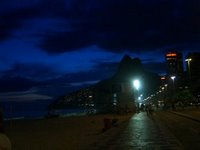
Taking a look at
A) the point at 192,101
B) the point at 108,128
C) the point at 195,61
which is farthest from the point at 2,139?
the point at 195,61

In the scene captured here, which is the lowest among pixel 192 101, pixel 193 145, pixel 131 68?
pixel 193 145

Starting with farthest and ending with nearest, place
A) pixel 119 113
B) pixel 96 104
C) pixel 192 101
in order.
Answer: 1. pixel 96 104
2. pixel 192 101
3. pixel 119 113

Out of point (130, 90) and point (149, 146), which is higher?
point (130, 90)

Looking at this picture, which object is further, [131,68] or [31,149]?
[131,68]

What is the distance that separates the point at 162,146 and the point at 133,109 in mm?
62217

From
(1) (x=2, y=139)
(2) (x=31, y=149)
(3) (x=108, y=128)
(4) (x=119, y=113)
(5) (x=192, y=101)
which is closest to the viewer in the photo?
(1) (x=2, y=139)

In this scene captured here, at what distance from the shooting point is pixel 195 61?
184 meters

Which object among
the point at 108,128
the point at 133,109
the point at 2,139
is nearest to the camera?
the point at 2,139

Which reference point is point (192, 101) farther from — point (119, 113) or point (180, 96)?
point (119, 113)

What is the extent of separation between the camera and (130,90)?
3137 inches

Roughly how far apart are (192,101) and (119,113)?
4894 cm

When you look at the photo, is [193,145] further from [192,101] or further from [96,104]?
[96,104]

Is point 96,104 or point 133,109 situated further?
point 96,104

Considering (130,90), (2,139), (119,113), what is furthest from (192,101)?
(2,139)
